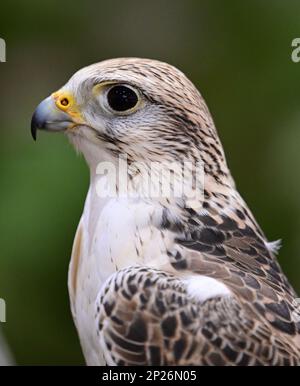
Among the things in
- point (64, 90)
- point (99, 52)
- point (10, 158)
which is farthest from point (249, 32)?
point (64, 90)

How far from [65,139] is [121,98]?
2.53 metres

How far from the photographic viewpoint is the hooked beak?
348cm

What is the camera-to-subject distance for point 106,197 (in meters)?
3.44

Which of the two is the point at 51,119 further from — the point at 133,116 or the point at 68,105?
the point at 133,116

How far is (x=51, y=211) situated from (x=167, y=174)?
7.72ft

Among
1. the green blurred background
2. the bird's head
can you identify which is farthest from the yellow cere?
the green blurred background

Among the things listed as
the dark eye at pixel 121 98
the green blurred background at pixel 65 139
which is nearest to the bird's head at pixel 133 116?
the dark eye at pixel 121 98

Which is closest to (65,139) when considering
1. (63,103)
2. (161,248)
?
(63,103)

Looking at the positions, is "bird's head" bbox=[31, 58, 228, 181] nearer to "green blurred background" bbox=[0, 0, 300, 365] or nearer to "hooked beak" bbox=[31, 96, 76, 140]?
"hooked beak" bbox=[31, 96, 76, 140]

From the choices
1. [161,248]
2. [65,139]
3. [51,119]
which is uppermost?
[51,119]

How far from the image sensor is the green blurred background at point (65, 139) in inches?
226

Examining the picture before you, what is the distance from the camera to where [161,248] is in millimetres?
3295

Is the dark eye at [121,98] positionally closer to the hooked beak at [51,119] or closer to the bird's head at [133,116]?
the bird's head at [133,116]

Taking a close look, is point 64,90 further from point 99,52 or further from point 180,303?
point 99,52
